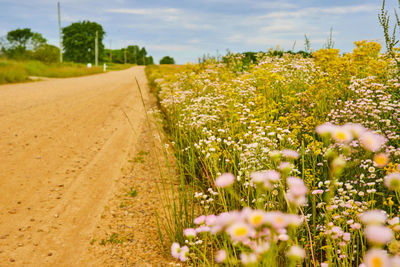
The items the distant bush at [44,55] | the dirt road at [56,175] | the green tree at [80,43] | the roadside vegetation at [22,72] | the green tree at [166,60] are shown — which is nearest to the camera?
the dirt road at [56,175]

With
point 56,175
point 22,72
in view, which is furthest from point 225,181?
point 22,72

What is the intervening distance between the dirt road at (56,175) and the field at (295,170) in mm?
912

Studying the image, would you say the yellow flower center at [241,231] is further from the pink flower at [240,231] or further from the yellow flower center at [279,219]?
the yellow flower center at [279,219]

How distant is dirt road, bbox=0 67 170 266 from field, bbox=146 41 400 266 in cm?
91

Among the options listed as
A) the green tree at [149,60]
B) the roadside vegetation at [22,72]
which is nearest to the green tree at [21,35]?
the green tree at [149,60]

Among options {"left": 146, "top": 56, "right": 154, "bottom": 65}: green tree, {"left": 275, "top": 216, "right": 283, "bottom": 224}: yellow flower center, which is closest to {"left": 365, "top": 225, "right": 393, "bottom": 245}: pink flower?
{"left": 275, "top": 216, "right": 283, "bottom": 224}: yellow flower center

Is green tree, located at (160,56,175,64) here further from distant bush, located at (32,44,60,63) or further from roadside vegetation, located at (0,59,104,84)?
roadside vegetation, located at (0,59,104,84)

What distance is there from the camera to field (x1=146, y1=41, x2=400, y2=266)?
1.03m

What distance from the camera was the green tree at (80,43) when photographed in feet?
223

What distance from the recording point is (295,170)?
2.20 metres

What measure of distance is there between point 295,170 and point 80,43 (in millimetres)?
74835

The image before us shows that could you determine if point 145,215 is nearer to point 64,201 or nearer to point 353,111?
point 64,201

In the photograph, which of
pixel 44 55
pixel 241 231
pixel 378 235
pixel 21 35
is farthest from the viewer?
pixel 21 35

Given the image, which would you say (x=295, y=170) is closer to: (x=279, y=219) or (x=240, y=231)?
(x=279, y=219)
